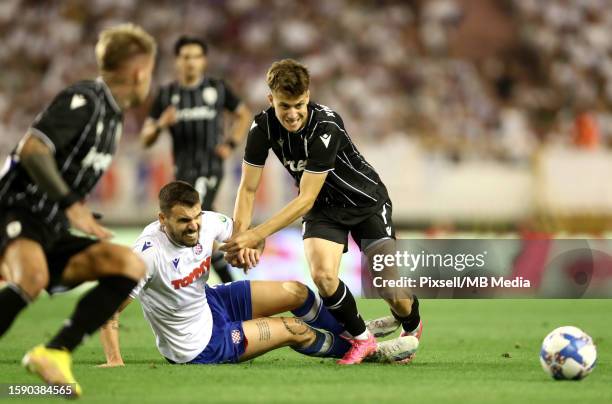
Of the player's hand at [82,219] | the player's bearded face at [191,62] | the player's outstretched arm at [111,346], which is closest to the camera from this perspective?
the player's hand at [82,219]

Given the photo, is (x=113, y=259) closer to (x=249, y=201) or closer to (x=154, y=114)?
(x=249, y=201)

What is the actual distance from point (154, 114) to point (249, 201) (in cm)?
348

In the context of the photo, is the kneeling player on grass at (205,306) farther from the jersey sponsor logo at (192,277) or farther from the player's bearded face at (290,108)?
the player's bearded face at (290,108)

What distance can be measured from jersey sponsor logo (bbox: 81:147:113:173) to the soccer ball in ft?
8.42

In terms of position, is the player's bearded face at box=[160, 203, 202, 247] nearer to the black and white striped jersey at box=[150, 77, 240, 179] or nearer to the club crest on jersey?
the black and white striped jersey at box=[150, 77, 240, 179]

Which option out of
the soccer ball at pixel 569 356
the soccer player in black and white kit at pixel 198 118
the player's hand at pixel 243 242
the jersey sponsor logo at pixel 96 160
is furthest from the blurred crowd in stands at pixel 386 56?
the jersey sponsor logo at pixel 96 160

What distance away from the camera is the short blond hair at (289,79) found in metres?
6.37

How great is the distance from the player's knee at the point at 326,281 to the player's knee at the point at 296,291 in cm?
15

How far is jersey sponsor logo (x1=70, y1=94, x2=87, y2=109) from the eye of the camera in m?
5.21

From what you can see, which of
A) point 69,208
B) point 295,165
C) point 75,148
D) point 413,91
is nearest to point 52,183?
point 69,208

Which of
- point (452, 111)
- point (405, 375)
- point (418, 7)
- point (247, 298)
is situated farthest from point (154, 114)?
point (418, 7)

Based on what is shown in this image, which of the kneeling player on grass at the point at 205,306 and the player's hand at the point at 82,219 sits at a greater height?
the player's hand at the point at 82,219

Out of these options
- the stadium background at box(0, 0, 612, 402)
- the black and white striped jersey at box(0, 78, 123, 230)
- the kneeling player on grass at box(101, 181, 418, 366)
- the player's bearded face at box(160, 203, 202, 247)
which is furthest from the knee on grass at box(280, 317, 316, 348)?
the stadium background at box(0, 0, 612, 402)

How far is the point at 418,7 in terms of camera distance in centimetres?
2044
